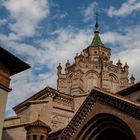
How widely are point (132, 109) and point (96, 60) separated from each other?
54.3 meters

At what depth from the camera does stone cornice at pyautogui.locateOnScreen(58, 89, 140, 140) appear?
24094 mm

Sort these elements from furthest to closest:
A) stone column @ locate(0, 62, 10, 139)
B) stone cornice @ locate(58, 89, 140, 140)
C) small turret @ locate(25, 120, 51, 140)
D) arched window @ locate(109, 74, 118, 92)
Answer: arched window @ locate(109, 74, 118, 92), small turret @ locate(25, 120, 51, 140), stone cornice @ locate(58, 89, 140, 140), stone column @ locate(0, 62, 10, 139)

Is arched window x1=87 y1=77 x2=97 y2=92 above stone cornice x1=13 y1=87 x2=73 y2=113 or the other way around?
above

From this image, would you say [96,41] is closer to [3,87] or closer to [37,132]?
[37,132]

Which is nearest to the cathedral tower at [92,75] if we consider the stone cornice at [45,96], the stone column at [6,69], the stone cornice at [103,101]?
the stone cornice at [45,96]

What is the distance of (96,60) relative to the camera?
78188mm

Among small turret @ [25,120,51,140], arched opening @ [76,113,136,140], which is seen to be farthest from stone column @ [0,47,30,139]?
small turret @ [25,120,51,140]

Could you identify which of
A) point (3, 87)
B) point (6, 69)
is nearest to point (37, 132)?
point (6, 69)

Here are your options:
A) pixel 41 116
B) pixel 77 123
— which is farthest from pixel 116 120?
pixel 41 116

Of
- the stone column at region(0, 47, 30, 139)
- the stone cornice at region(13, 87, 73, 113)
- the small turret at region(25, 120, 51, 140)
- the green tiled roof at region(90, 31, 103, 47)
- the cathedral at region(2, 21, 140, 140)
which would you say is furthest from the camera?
the green tiled roof at region(90, 31, 103, 47)

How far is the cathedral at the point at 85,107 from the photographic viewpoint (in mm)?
25594

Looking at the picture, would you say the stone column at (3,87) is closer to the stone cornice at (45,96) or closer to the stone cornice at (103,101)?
the stone cornice at (103,101)

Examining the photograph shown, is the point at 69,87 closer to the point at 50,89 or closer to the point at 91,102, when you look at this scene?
the point at 50,89

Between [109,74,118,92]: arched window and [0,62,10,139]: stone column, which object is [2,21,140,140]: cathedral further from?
[0,62,10,139]: stone column
